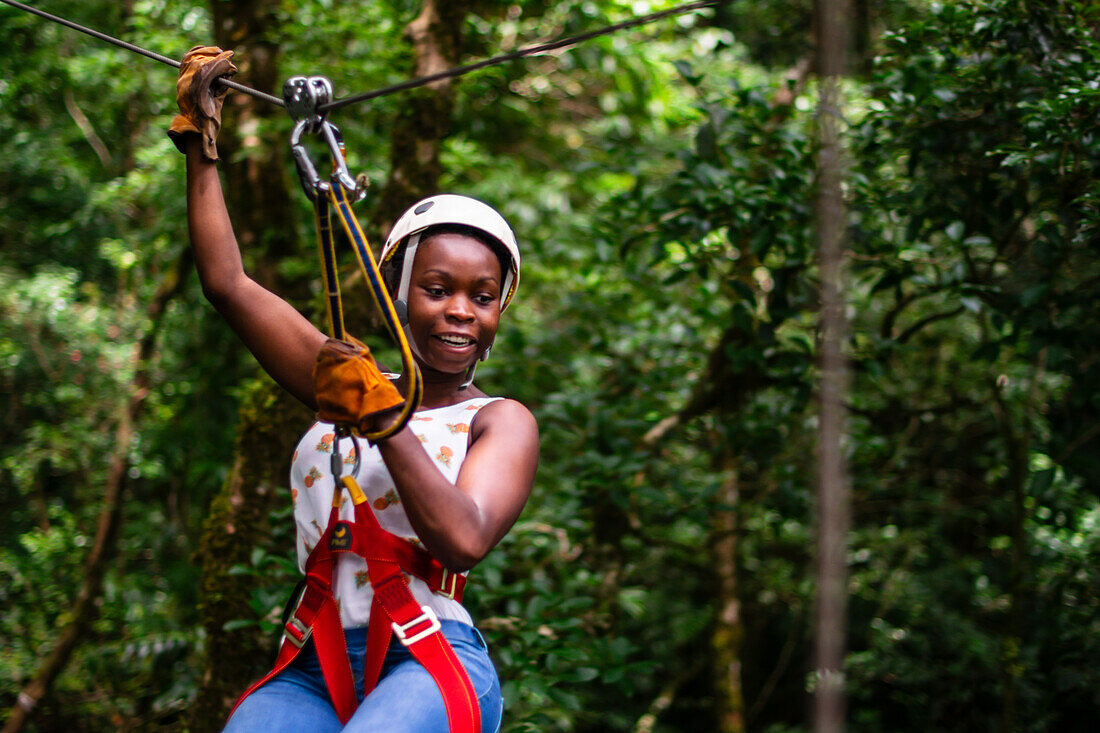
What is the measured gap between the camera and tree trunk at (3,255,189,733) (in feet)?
14.5

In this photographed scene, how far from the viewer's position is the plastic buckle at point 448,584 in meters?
1.48

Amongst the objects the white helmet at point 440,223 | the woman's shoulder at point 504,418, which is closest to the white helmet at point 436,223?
the white helmet at point 440,223

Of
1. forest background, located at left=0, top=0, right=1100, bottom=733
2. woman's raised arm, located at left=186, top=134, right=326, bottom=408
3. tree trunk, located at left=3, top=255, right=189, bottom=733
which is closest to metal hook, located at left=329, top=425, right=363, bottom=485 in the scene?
woman's raised arm, located at left=186, top=134, right=326, bottom=408

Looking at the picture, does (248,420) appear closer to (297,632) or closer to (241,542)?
(241,542)

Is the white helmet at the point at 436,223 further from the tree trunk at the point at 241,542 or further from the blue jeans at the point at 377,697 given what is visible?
the tree trunk at the point at 241,542

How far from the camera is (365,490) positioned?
4.80ft

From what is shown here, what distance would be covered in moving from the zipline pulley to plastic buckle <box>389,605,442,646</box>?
683 mm

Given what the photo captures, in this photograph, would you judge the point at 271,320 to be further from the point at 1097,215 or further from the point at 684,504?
the point at 684,504

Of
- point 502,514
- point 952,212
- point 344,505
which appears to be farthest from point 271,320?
point 952,212

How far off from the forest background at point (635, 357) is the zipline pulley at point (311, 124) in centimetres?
162

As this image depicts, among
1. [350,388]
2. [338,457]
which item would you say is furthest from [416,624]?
[350,388]

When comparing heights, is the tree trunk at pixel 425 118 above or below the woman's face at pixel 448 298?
above

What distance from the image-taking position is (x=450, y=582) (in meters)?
1.50

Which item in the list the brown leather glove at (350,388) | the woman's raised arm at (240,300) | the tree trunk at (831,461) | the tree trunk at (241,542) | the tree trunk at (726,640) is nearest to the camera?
the tree trunk at (831,461)
